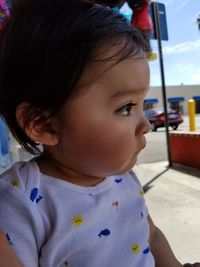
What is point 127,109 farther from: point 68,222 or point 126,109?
point 68,222

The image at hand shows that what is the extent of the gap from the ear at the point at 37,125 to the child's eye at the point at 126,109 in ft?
0.52

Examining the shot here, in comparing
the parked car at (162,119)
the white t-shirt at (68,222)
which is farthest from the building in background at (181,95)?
the white t-shirt at (68,222)

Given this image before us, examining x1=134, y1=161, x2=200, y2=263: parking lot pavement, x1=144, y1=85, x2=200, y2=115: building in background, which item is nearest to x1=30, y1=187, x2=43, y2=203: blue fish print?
x1=134, y1=161, x2=200, y2=263: parking lot pavement

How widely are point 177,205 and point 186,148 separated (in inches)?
90.2

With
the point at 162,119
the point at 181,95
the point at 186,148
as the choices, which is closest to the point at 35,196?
the point at 186,148

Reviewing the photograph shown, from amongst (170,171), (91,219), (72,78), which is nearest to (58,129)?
(72,78)

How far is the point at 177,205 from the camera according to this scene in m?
3.93

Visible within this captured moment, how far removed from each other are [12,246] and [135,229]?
0.38 meters

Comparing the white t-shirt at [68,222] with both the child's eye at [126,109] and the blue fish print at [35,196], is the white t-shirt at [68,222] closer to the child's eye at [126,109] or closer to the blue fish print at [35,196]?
the blue fish print at [35,196]

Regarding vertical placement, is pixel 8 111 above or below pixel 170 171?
above

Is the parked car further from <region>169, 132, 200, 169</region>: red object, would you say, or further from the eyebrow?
the eyebrow

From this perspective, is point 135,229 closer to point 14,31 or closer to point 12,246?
point 12,246

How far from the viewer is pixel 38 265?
839mm

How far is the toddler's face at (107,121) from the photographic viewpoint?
84cm
